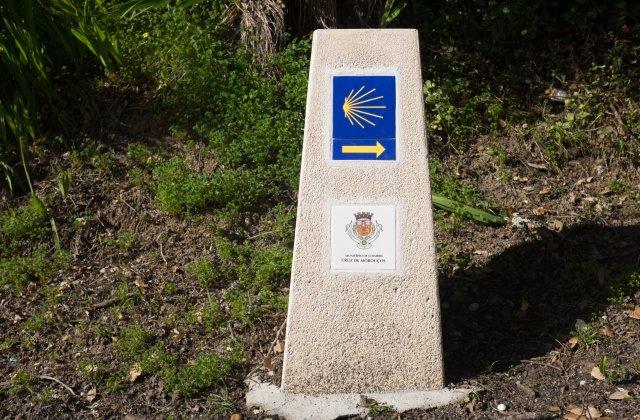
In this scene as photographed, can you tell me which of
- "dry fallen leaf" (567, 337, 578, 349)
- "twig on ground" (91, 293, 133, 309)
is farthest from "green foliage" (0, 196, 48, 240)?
"dry fallen leaf" (567, 337, 578, 349)

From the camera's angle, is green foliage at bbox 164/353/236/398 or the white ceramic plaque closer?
the white ceramic plaque

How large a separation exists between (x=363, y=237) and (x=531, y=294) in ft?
4.24

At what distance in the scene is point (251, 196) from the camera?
18.4ft

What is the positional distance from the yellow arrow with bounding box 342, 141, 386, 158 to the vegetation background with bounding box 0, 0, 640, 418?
1142 mm

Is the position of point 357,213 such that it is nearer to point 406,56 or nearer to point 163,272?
point 406,56

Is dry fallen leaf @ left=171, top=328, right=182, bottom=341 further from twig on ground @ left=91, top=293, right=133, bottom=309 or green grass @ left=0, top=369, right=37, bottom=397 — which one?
green grass @ left=0, top=369, right=37, bottom=397

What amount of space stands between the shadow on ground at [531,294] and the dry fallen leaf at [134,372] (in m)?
1.57

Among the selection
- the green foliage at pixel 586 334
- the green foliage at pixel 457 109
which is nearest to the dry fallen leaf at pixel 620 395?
the green foliage at pixel 586 334

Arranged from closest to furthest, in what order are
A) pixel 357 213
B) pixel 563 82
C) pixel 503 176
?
pixel 357 213, pixel 503 176, pixel 563 82

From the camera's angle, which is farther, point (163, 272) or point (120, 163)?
point (120, 163)

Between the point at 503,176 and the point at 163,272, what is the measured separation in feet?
7.53

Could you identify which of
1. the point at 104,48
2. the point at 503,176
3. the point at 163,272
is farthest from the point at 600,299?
the point at 104,48

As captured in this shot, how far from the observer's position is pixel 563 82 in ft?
20.8

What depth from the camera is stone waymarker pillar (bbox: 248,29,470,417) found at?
416 centimetres
